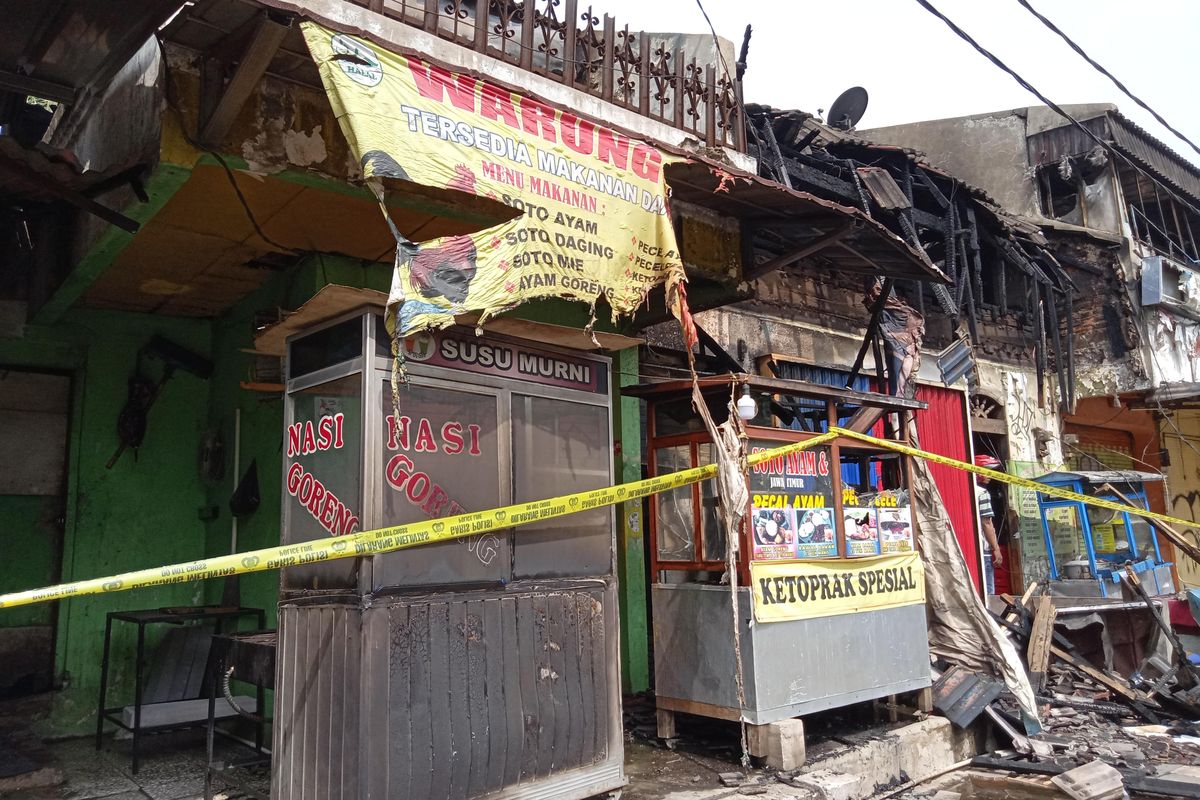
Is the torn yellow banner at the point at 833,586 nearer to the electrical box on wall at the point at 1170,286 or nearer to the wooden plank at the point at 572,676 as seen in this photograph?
the wooden plank at the point at 572,676

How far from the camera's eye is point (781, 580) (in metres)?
5.88

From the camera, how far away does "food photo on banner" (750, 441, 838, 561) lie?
233 inches

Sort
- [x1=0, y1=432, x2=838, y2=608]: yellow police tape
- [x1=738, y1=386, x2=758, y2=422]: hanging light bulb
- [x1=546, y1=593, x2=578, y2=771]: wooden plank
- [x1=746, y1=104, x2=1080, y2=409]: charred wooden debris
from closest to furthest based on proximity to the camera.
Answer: [x1=0, y1=432, x2=838, y2=608]: yellow police tape
[x1=546, y1=593, x2=578, y2=771]: wooden plank
[x1=738, y1=386, x2=758, y2=422]: hanging light bulb
[x1=746, y1=104, x2=1080, y2=409]: charred wooden debris

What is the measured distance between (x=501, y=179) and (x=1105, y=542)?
10.6 m

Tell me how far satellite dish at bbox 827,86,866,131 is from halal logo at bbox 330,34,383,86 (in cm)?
1194

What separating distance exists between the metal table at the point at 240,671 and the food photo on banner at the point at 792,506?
10.8 feet

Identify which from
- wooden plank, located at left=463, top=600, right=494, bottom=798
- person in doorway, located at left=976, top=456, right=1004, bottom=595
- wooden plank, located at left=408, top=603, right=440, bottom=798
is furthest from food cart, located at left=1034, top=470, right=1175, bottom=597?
wooden plank, located at left=408, top=603, right=440, bottom=798

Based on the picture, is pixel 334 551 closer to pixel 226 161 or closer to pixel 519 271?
pixel 519 271

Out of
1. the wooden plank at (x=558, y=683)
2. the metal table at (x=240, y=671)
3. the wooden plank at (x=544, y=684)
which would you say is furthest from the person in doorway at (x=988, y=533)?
the metal table at (x=240, y=671)

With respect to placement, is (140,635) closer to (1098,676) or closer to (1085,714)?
(1085,714)

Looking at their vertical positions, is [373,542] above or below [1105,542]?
above

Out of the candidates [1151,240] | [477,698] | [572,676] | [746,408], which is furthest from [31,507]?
[1151,240]

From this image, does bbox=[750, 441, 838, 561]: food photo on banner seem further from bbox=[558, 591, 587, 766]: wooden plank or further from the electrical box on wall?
the electrical box on wall

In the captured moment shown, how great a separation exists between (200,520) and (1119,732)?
8.77 metres
